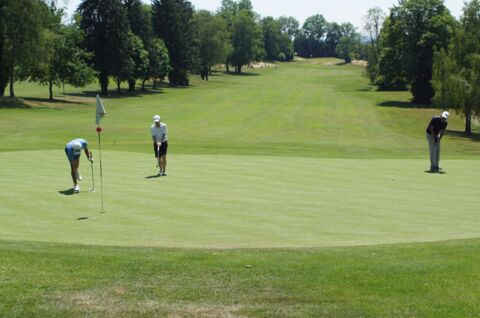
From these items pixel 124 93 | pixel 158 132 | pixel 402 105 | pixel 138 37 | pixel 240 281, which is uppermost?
pixel 138 37

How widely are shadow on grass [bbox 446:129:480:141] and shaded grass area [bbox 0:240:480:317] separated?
46038 millimetres

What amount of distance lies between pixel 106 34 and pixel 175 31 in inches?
1137

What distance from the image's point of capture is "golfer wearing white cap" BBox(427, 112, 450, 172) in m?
22.9

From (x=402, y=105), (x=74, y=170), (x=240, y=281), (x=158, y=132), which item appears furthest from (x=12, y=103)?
(x=240, y=281)

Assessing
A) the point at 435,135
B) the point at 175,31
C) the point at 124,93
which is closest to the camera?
the point at 435,135

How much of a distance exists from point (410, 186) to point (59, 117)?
153 ft

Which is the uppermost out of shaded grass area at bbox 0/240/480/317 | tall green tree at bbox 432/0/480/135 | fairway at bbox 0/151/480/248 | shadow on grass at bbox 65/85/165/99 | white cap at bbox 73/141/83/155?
tall green tree at bbox 432/0/480/135

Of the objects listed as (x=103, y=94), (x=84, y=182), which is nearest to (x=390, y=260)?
(x=84, y=182)

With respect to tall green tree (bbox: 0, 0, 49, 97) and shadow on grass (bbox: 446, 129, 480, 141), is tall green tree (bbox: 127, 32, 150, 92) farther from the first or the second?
shadow on grass (bbox: 446, 129, 480, 141)

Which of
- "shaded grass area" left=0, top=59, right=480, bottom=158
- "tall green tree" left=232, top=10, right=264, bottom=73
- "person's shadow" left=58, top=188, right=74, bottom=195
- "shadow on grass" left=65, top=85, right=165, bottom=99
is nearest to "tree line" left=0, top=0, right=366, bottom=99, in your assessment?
"shadow on grass" left=65, top=85, right=165, bottom=99

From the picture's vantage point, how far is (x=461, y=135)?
56.8 metres

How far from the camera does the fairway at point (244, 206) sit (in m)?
12.3

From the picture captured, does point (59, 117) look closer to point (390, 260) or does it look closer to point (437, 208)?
point (437, 208)

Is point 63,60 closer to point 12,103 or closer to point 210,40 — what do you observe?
point 12,103
